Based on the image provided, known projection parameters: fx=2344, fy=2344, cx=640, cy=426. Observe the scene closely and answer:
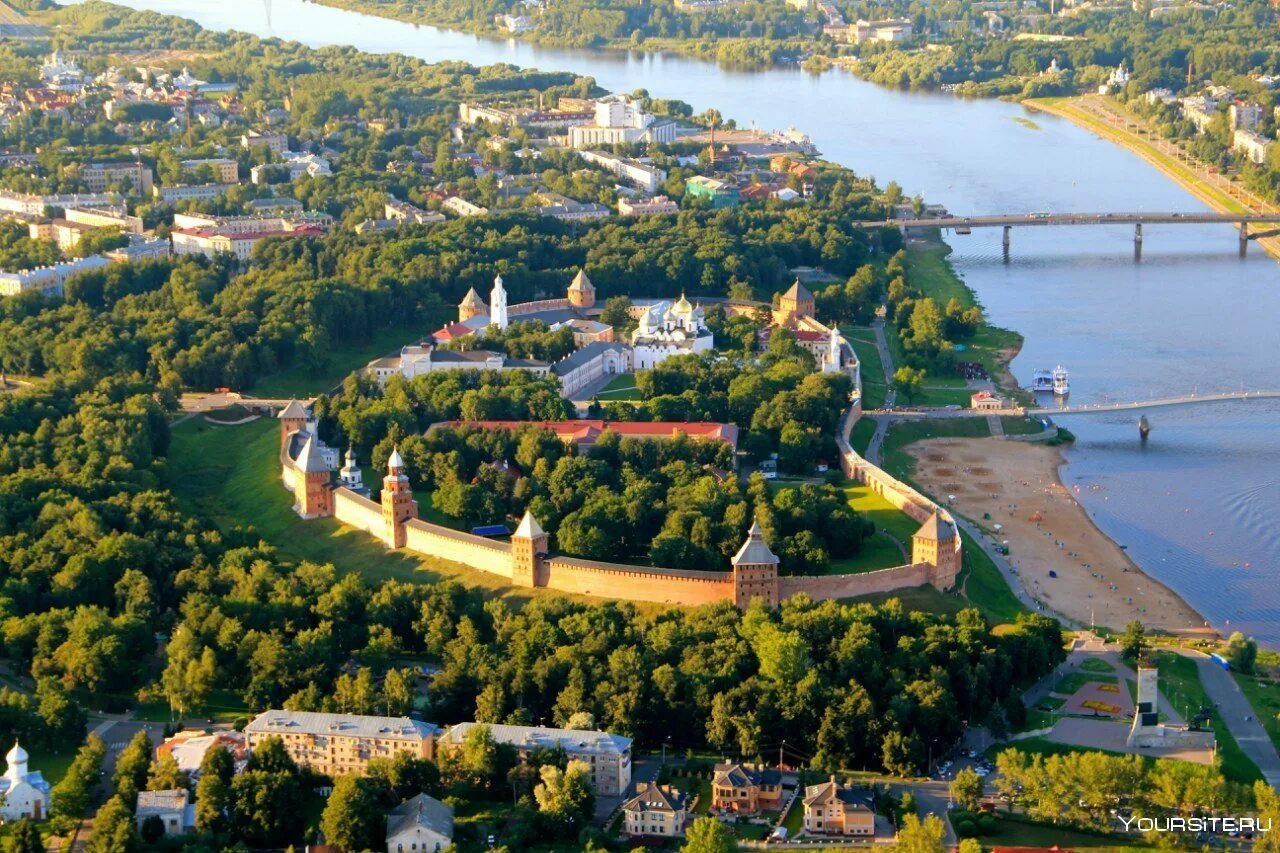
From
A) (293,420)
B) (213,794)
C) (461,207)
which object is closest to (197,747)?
(213,794)

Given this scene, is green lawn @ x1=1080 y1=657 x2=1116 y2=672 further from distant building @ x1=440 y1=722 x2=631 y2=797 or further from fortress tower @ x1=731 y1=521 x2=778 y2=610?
distant building @ x1=440 y1=722 x2=631 y2=797

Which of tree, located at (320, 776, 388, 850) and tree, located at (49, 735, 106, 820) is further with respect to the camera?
tree, located at (49, 735, 106, 820)

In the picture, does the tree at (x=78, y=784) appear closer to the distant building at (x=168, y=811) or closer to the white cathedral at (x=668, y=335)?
the distant building at (x=168, y=811)

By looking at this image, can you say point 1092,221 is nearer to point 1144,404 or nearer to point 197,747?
point 1144,404

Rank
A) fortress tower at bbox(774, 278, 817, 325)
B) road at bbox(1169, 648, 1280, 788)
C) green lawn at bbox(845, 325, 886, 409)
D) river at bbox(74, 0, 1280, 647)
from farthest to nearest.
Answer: fortress tower at bbox(774, 278, 817, 325)
green lawn at bbox(845, 325, 886, 409)
river at bbox(74, 0, 1280, 647)
road at bbox(1169, 648, 1280, 788)

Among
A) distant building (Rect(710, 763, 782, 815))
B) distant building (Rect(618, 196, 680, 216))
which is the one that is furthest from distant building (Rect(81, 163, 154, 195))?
distant building (Rect(710, 763, 782, 815))

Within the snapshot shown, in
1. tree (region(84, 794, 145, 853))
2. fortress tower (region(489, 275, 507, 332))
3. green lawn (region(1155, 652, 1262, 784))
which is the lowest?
green lawn (region(1155, 652, 1262, 784))

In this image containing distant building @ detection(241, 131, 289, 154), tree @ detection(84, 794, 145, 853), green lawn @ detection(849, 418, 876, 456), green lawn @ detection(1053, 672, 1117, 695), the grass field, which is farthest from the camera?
distant building @ detection(241, 131, 289, 154)

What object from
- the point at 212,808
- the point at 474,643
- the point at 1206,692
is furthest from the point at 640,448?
the point at 212,808
